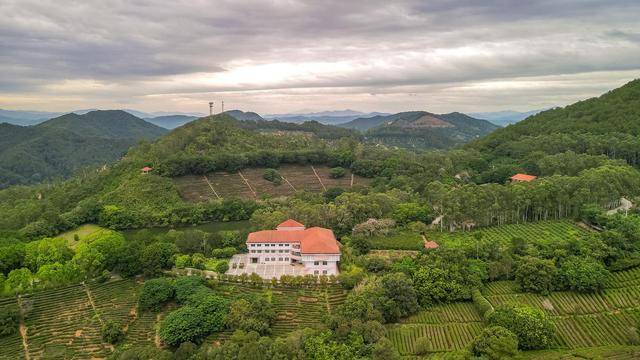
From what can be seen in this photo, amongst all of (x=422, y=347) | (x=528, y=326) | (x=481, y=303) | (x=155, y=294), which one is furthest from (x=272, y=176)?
(x=528, y=326)

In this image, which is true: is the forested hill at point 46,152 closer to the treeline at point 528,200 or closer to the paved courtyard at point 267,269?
the paved courtyard at point 267,269

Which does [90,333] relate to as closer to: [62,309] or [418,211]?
[62,309]

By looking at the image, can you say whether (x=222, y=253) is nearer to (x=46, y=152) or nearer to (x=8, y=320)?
(x=8, y=320)

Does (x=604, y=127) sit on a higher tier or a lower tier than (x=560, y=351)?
higher

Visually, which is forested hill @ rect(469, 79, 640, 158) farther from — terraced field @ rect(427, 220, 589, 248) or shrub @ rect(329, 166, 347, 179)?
terraced field @ rect(427, 220, 589, 248)

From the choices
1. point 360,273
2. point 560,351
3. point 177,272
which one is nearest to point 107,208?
point 177,272

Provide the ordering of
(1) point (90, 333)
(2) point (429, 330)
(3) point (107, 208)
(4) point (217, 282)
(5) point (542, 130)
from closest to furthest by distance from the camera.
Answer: (2) point (429, 330)
(1) point (90, 333)
(4) point (217, 282)
(3) point (107, 208)
(5) point (542, 130)

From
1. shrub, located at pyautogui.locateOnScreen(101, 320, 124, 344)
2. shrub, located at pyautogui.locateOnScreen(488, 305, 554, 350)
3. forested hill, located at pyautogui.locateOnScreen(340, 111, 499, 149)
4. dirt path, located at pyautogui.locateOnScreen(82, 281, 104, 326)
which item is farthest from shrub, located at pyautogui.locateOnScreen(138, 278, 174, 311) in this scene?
forested hill, located at pyautogui.locateOnScreen(340, 111, 499, 149)
